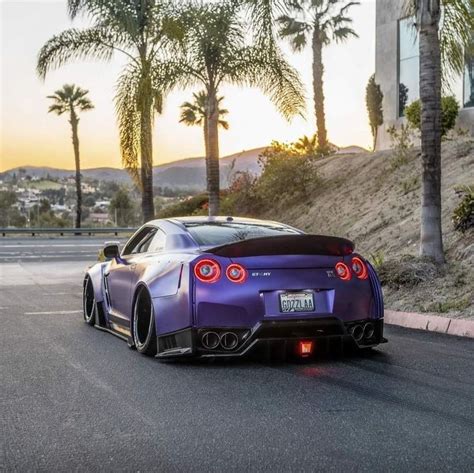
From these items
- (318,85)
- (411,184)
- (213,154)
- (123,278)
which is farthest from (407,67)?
(123,278)

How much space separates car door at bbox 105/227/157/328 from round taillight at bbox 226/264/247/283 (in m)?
1.65

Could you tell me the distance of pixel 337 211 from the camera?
26.9 metres

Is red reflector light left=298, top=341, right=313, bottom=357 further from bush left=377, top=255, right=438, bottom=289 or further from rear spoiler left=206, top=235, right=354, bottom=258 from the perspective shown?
bush left=377, top=255, right=438, bottom=289

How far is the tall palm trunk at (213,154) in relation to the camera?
77.7 feet

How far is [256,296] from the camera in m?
8.05

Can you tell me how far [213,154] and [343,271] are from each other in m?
16.2

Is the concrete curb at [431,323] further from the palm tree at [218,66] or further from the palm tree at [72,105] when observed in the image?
the palm tree at [72,105]

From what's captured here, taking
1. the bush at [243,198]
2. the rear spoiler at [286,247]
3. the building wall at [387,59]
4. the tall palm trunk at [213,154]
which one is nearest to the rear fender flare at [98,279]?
the rear spoiler at [286,247]

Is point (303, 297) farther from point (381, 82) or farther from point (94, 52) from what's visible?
point (381, 82)

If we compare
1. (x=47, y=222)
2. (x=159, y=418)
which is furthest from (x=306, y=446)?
(x=47, y=222)

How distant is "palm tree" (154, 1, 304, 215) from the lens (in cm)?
2295

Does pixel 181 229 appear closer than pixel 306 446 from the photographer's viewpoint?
No

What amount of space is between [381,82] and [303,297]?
28525mm

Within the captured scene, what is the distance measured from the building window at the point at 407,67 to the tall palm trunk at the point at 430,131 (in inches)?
737
